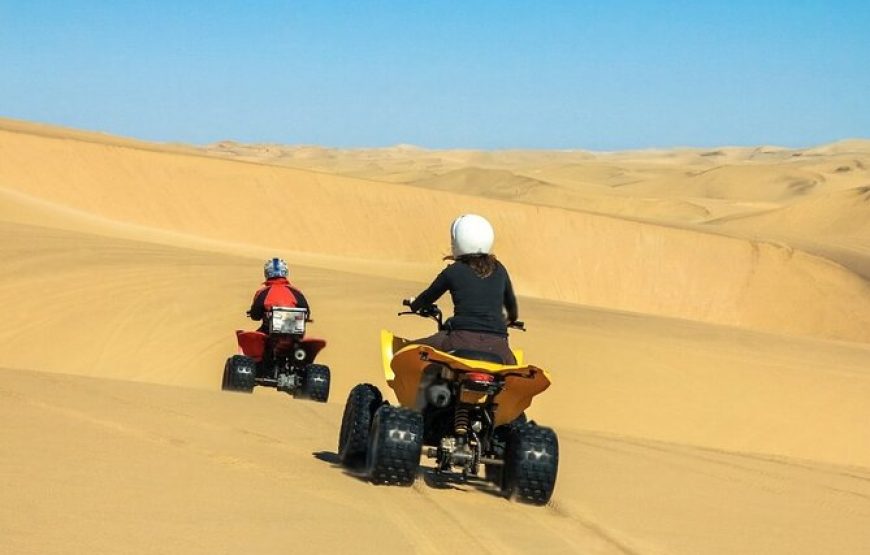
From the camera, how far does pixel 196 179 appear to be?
153 feet

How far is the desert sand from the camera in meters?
6.06

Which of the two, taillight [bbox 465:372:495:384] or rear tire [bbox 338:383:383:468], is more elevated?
taillight [bbox 465:372:495:384]

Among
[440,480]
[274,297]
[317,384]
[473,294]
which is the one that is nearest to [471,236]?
[473,294]

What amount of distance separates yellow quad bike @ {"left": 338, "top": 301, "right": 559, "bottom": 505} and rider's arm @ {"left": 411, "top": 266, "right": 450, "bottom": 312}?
23cm

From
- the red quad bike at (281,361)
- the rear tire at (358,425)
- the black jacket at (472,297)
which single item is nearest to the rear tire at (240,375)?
the red quad bike at (281,361)

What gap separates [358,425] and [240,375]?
18.6 ft

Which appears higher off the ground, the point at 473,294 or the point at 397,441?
the point at 473,294

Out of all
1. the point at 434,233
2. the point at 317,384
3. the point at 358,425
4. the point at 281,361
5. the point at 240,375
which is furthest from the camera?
the point at 434,233

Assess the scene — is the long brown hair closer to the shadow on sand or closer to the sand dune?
the shadow on sand

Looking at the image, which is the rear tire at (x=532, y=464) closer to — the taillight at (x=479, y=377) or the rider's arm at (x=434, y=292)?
the taillight at (x=479, y=377)

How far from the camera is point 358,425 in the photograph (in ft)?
24.8

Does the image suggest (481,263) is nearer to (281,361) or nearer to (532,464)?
(532,464)

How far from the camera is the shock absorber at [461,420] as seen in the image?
6.97m

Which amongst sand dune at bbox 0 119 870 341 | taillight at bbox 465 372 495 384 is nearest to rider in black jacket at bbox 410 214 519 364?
taillight at bbox 465 372 495 384
